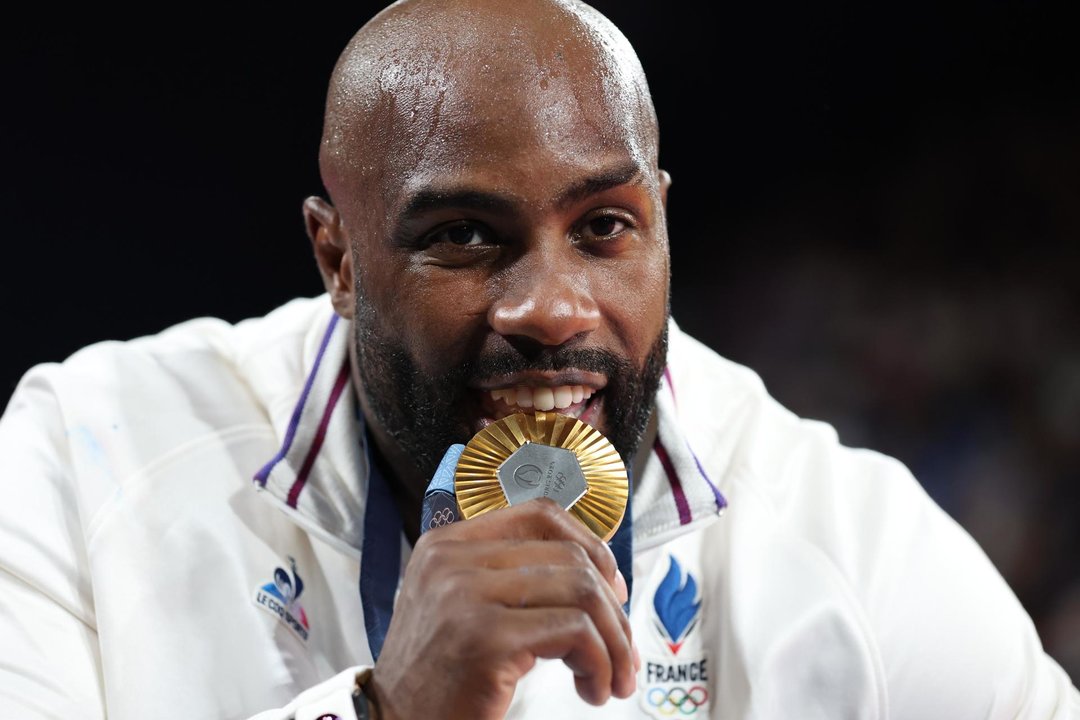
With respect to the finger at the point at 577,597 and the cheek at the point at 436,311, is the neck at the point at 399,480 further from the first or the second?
the finger at the point at 577,597

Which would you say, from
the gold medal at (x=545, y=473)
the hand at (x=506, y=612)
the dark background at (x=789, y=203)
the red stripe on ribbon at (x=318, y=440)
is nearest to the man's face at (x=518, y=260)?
the gold medal at (x=545, y=473)

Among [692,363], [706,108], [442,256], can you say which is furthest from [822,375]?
[442,256]

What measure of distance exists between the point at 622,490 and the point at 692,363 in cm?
95

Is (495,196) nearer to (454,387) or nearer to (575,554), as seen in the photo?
(454,387)

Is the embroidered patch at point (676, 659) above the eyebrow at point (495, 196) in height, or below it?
below

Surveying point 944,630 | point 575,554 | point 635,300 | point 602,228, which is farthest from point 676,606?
point 575,554

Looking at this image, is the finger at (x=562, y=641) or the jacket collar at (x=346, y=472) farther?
the jacket collar at (x=346, y=472)

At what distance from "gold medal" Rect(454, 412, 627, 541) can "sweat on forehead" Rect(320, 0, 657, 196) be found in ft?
1.38

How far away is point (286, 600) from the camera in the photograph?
2.07 m

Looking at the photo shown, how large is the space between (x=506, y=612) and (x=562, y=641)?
7 cm

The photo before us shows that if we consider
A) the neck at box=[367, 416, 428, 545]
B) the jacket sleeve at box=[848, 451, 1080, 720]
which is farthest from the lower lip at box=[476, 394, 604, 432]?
the jacket sleeve at box=[848, 451, 1080, 720]

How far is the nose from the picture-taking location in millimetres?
1715

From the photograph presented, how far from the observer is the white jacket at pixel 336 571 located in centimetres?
197

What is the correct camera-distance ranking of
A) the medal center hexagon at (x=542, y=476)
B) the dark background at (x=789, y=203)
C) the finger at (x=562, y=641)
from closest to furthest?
1. the finger at (x=562, y=641)
2. the medal center hexagon at (x=542, y=476)
3. the dark background at (x=789, y=203)
